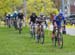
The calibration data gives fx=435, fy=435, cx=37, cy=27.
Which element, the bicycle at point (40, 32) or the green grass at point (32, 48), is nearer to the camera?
the green grass at point (32, 48)

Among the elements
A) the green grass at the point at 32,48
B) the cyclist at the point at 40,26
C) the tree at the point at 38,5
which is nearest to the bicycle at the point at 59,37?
the green grass at the point at 32,48

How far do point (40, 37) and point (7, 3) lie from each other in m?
41.8

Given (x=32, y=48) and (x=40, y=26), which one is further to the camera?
(x=40, y=26)

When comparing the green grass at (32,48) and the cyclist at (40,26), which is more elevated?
the cyclist at (40,26)

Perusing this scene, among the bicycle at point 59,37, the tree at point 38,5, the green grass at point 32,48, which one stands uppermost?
the tree at point 38,5

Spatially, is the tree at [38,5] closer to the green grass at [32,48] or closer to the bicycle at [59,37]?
the green grass at [32,48]

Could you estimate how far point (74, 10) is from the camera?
119562 millimetres

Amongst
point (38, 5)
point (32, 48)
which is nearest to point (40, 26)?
point (32, 48)

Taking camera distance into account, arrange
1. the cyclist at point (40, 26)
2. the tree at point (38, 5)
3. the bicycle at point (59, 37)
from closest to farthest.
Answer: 1. the bicycle at point (59, 37)
2. the cyclist at point (40, 26)
3. the tree at point (38, 5)

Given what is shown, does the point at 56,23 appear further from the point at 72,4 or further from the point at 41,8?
the point at 72,4

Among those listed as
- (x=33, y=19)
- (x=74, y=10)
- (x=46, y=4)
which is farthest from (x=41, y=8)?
(x=33, y=19)

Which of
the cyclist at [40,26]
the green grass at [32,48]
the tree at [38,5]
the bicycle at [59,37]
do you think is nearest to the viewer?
the green grass at [32,48]

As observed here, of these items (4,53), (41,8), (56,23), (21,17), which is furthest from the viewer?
(41,8)

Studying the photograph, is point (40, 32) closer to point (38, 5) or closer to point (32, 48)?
point (32, 48)
